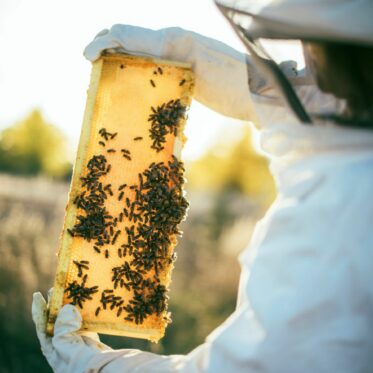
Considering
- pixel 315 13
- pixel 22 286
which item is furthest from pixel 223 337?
pixel 22 286

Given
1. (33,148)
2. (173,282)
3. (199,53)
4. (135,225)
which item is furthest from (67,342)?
(33,148)

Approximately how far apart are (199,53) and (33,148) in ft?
123

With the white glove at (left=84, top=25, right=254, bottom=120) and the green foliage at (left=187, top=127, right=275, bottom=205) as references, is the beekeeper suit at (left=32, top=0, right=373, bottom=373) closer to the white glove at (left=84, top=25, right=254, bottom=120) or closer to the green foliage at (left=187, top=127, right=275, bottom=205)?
the white glove at (left=84, top=25, right=254, bottom=120)

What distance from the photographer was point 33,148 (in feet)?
126

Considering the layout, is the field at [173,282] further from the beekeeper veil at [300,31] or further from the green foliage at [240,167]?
the green foliage at [240,167]

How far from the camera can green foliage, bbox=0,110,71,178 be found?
3769 centimetres

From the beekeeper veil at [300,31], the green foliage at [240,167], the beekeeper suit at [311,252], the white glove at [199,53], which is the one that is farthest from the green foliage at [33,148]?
the beekeeper suit at [311,252]

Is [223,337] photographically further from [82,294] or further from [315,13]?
[315,13]

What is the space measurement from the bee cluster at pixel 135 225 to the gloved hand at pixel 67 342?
0.55 feet

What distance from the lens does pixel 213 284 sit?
9766 mm

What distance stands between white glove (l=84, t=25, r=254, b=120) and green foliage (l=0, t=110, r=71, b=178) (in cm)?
3495

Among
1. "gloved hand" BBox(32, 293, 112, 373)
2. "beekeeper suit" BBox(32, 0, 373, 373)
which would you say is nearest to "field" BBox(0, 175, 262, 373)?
"gloved hand" BBox(32, 293, 112, 373)

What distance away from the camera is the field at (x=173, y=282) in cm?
693

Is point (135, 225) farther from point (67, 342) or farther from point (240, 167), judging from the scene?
point (240, 167)
